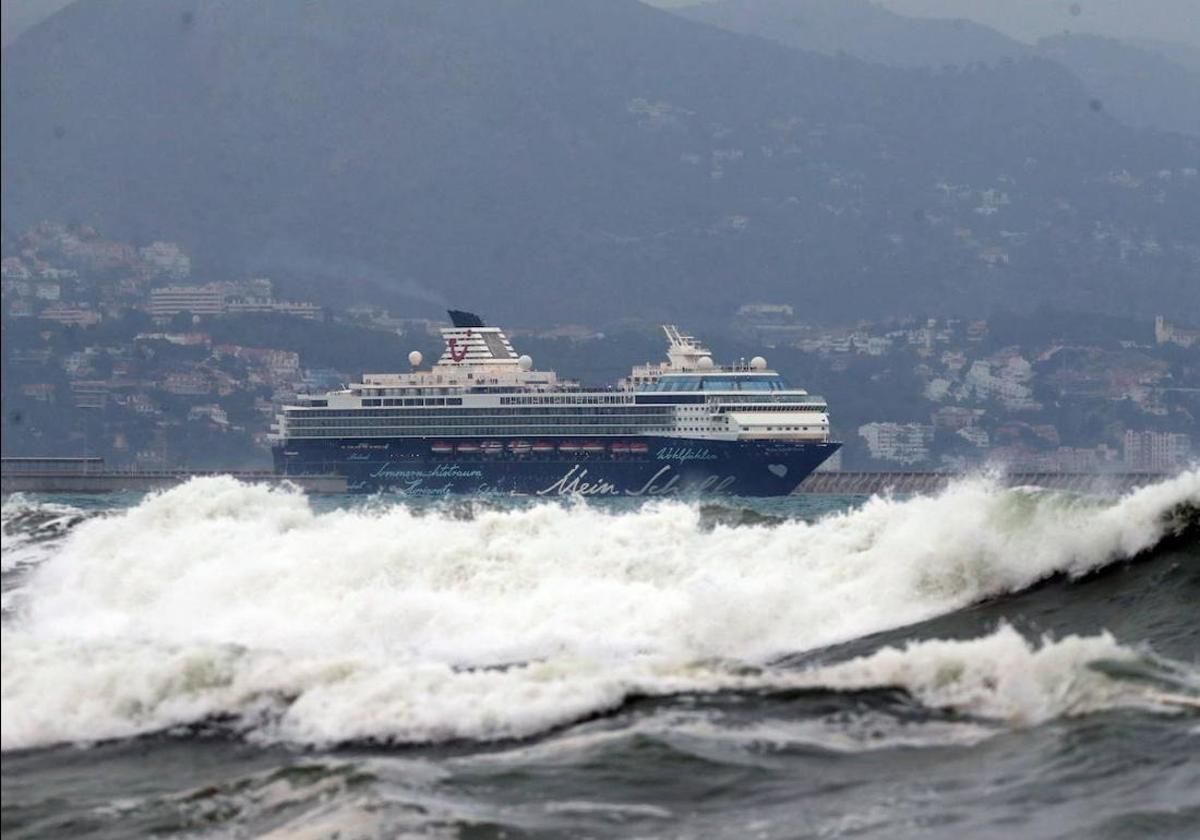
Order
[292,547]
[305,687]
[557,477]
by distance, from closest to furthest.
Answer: [305,687]
[292,547]
[557,477]

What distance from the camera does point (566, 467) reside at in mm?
108375

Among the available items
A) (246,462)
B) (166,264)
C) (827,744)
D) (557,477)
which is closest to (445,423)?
(557,477)

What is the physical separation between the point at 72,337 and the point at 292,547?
12612 cm

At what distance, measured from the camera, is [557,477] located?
108 metres

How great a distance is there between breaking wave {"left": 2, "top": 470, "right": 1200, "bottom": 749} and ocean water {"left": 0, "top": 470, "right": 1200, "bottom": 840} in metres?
0.03

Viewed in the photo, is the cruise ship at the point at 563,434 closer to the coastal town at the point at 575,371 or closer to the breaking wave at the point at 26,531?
the coastal town at the point at 575,371

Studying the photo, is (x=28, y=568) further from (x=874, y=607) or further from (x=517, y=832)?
(x=874, y=607)

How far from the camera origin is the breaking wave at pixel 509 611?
40.2 ft

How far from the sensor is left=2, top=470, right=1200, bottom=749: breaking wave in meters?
12.3

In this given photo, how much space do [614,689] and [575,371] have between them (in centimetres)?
16717

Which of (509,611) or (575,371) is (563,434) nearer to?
(575,371)

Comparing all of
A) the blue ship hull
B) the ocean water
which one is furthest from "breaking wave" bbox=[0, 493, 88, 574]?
the blue ship hull

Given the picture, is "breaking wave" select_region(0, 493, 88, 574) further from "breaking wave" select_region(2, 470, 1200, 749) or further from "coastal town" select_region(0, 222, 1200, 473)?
"coastal town" select_region(0, 222, 1200, 473)

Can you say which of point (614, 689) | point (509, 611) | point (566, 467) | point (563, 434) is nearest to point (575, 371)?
point (563, 434)
